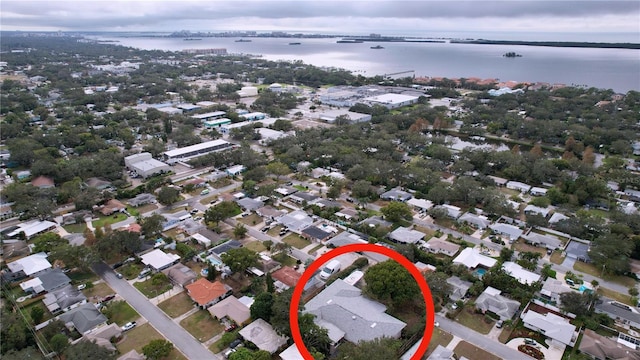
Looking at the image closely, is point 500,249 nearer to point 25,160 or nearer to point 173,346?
point 173,346

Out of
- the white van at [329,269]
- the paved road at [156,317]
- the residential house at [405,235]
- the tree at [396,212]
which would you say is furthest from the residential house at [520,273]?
the paved road at [156,317]

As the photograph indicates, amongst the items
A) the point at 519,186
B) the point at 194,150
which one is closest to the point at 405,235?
the point at 519,186

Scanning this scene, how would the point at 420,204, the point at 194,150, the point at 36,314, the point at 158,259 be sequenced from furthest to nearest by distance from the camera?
the point at 194,150
the point at 420,204
the point at 158,259
the point at 36,314

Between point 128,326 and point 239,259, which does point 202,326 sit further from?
point 239,259

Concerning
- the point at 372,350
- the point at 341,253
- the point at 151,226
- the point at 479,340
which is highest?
the point at 341,253

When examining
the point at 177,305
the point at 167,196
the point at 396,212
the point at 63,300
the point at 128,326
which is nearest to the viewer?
the point at 128,326

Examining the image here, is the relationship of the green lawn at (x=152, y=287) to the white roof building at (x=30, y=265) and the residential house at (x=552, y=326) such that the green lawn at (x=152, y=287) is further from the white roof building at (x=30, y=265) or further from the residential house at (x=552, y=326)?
the residential house at (x=552, y=326)
